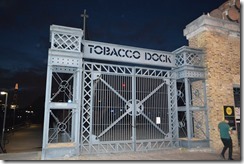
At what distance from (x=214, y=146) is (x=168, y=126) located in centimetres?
221

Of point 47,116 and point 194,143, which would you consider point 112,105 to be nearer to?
point 47,116

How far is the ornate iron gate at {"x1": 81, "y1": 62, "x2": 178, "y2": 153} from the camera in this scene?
8438mm

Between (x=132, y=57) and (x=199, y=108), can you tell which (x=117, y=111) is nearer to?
(x=132, y=57)

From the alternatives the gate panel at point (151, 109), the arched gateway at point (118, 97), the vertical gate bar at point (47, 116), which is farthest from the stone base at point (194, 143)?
the vertical gate bar at point (47, 116)

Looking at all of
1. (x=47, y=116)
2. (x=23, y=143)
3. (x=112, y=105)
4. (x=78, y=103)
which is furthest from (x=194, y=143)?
(x=23, y=143)

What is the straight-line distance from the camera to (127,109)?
29.4 ft

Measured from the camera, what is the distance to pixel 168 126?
A: 965 centimetres

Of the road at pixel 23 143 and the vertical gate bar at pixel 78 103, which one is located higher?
the vertical gate bar at pixel 78 103

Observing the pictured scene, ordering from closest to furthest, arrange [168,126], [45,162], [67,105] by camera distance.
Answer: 1. [45,162]
2. [67,105]
3. [168,126]

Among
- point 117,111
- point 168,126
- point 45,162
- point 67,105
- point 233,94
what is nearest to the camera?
point 45,162

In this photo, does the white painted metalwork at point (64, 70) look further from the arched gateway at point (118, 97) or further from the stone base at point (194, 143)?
the stone base at point (194, 143)

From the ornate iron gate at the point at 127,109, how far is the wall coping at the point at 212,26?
2.76 meters

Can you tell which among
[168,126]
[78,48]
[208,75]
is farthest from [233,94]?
[78,48]

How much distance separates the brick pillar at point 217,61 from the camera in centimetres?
971
